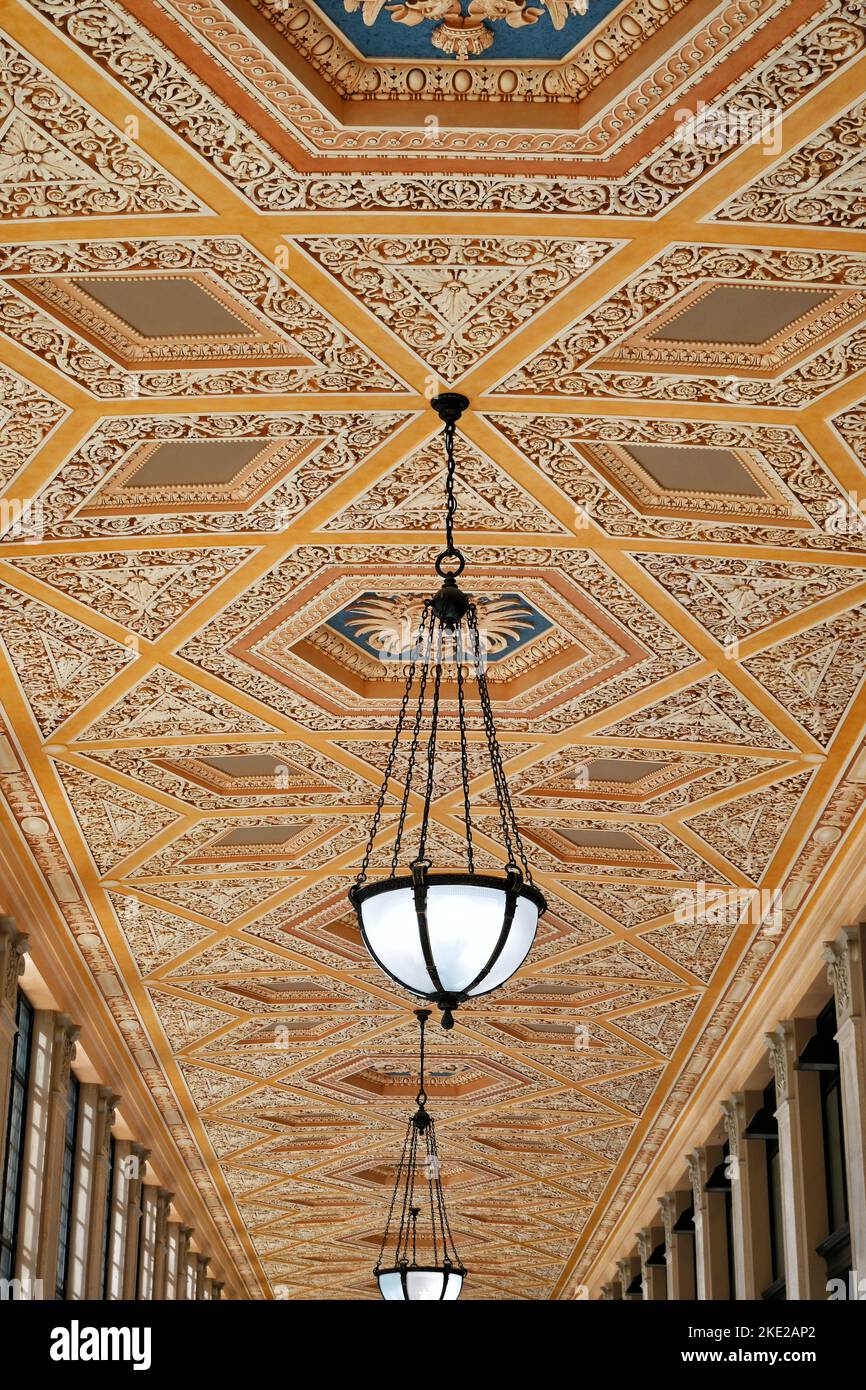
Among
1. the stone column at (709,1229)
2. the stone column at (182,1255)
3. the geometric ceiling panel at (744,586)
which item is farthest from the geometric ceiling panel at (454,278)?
the stone column at (182,1255)

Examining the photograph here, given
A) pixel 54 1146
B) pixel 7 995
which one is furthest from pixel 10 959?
pixel 54 1146

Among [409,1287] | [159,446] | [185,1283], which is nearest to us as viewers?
[159,446]

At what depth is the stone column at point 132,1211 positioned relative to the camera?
20.2 m

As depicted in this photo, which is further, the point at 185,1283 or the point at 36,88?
the point at 185,1283

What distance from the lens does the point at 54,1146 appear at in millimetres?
15656

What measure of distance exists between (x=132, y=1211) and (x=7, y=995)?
26.7 feet

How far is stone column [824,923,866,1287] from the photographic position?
13024 millimetres

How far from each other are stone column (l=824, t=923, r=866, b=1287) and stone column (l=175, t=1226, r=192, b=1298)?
13.3 metres

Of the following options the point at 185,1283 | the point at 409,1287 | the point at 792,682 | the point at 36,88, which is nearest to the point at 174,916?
the point at 409,1287

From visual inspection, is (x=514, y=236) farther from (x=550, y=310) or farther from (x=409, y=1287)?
(x=409, y=1287)

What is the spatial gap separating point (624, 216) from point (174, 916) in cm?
909

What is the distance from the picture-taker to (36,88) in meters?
6.44

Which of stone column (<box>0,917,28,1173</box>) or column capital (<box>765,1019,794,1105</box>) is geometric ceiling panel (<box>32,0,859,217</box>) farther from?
column capital (<box>765,1019,794,1105</box>)

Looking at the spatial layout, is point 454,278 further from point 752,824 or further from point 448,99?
point 752,824
